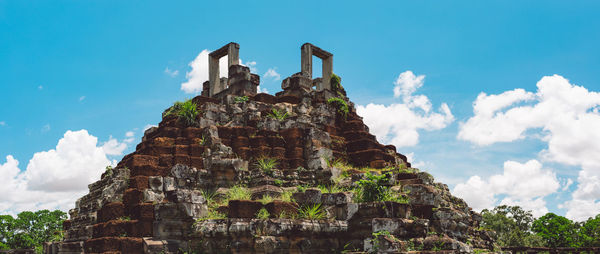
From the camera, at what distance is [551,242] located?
45.8 m

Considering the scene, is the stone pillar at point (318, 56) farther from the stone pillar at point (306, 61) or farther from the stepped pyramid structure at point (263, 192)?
the stepped pyramid structure at point (263, 192)

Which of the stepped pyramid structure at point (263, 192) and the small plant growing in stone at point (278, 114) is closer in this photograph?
the stepped pyramid structure at point (263, 192)

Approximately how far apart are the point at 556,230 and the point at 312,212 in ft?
142

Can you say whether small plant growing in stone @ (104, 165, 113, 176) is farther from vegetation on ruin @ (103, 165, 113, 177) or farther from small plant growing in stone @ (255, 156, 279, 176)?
small plant growing in stone @ (255, 156, 279, 176)

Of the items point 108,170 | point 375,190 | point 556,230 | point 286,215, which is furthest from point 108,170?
point 556,230

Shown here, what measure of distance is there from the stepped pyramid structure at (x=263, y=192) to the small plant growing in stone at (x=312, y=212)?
0.03 m

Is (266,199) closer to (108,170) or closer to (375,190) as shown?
(375,190)

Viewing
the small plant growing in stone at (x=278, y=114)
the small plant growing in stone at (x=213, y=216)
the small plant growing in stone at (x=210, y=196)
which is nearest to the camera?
Answer: the small plant growing in stone at (x=213, y=216)

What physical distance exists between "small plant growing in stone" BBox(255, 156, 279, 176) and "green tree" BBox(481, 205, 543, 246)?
118 feet

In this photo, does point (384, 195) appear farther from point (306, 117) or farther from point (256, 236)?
point (306, 117)

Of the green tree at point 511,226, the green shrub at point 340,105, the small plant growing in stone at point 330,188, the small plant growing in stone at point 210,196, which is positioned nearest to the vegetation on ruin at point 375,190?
the small plant growing in stone at point 330,188

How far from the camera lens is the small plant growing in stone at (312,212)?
10.7 metres

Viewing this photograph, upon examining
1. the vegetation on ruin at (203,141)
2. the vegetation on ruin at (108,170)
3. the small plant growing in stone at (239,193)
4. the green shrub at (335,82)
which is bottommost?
the small plant growing in stone at (239,193)

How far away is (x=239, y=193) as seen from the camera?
37.8ft
